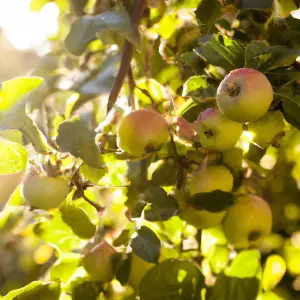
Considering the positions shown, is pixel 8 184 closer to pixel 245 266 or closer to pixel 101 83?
pixel 101 83

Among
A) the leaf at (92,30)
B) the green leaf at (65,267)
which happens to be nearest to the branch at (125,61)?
the leaf at (92,30)

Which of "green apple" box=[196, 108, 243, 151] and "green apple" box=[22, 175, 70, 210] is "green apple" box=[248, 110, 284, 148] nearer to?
"green apple" box=[196, 108, 243, 151]

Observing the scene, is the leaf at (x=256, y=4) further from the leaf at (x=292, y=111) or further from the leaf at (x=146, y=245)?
the leaf at (x=146, y=245)

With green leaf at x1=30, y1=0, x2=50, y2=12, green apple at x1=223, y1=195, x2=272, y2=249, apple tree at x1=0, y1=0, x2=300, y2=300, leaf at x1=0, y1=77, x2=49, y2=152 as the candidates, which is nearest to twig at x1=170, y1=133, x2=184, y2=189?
apple tree at x1=0, y1=0, x2=300, y2=300

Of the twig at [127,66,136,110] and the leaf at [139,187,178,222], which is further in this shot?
the twig at [127,66,136,110]

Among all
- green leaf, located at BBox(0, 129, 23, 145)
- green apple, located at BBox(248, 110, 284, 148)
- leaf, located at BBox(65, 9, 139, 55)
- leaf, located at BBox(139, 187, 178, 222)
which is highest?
leaf, located at BBox(65, 9, 139, 55)

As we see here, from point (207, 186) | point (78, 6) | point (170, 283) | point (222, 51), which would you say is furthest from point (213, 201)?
point (78, 6)

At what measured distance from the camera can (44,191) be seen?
82 centimetres

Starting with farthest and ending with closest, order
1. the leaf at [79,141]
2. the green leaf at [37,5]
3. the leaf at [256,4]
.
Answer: the green leaf at [37,5]
the leaf at [256,4]
the leaf at [79,141]

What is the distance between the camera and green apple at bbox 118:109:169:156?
83 cm

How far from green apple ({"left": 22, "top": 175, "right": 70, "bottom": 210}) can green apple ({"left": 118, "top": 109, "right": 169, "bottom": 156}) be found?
0.41ft

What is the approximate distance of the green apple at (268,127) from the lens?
807 millimetres

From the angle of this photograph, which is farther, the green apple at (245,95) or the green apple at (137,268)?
the green apple at (137,268)

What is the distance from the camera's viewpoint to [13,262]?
0.95 m
